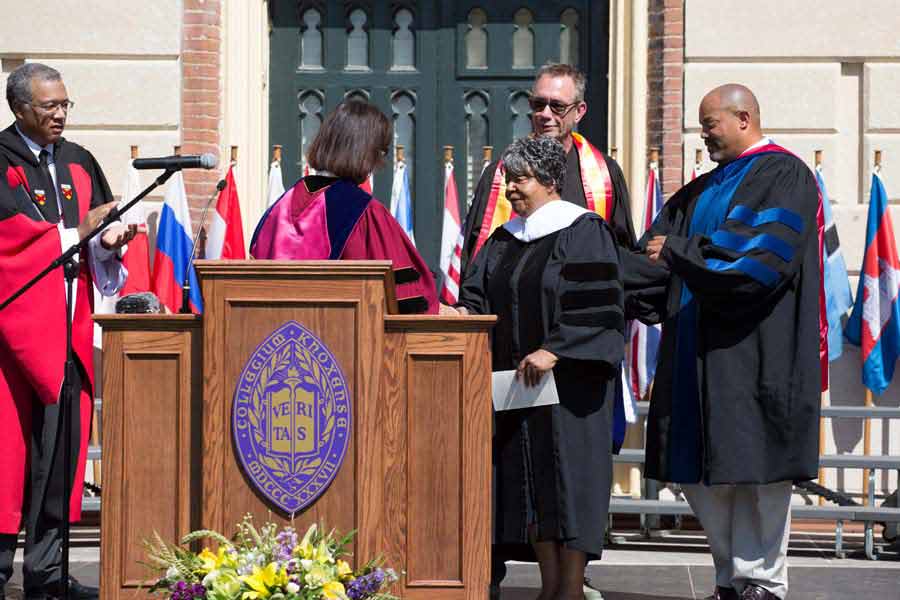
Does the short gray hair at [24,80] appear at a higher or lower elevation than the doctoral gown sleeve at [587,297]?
higher

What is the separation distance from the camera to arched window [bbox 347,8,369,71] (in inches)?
388

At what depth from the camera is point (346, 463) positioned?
4.75m

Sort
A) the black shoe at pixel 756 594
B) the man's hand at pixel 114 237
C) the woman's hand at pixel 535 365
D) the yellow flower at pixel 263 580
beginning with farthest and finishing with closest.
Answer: the man's hand at pixel 114 237 < the black shoe at pixel 756 594 < the woman's hand at pixel 535 365 < the yellow flower at pixel 263 580

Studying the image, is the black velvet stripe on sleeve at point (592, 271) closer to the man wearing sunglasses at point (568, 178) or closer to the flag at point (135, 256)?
the man wearing sunglasses at point (568, 178)

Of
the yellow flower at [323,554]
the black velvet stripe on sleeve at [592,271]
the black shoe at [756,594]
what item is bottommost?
the black shoe at [756,594]

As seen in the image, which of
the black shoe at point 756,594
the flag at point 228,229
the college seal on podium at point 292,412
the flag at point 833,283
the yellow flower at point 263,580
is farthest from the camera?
the flag at point 228,229

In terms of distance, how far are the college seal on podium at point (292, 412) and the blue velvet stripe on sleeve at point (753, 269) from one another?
180 centimetres

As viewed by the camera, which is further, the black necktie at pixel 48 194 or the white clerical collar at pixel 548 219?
the black necktie at pixel 48 194

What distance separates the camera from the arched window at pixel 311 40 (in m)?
9.88

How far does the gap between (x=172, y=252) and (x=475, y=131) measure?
7.06ft

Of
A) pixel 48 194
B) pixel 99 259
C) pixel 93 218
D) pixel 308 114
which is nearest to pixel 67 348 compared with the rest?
pixel 93 218

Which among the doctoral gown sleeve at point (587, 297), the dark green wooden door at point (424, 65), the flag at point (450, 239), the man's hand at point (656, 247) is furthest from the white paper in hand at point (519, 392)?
the dark green wooden door at point (424, 65)

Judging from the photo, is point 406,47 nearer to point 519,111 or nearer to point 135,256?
point 519,111

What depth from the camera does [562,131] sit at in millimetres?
6559
